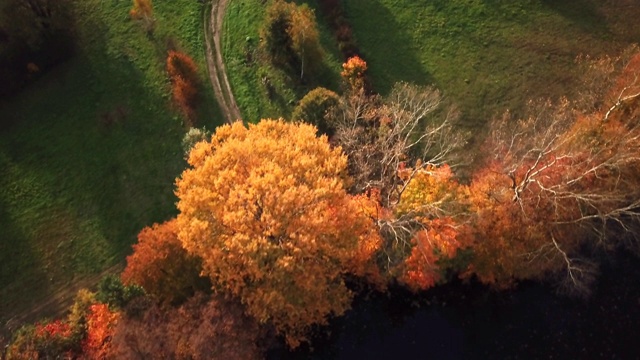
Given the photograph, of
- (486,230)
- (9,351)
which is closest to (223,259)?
(9,351)

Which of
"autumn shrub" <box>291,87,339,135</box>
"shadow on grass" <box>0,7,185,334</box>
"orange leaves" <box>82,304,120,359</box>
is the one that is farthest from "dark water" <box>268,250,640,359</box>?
"shadow on grass" <box>0,7,185,334</box>

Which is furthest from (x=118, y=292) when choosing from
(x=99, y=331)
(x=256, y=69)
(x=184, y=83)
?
(x=256, y=69)

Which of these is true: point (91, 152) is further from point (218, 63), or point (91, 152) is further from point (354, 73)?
point (354, 73)

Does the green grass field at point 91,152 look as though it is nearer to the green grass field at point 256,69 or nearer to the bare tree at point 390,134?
the green grass field at point 256,69

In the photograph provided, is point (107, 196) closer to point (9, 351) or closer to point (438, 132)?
point (9, 351)

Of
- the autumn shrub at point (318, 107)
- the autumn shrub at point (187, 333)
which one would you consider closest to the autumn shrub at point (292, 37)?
the autumn shrub at point (318, 107)
